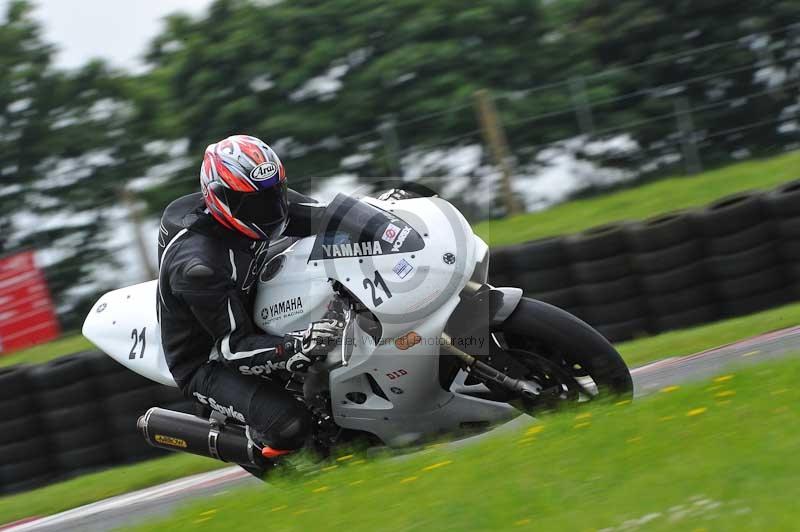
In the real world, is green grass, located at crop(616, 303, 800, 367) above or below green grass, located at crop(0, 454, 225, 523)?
below

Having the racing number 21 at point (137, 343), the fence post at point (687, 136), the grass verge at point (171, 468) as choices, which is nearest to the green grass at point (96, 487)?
the grass verge at point (171, 468)

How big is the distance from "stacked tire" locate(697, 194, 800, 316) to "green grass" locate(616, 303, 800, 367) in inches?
8.6

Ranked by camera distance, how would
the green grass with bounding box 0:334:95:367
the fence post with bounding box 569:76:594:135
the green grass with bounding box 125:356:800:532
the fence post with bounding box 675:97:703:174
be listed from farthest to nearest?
the fence post with bounding box 569:76:594:135, the fence post with bounding box 675:97:703:174, the green grass with bounding box 0:334:95:367, the green grass with bounding box 125:356:800:532

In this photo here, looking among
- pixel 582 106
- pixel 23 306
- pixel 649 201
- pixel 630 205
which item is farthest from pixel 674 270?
pixel 23 306

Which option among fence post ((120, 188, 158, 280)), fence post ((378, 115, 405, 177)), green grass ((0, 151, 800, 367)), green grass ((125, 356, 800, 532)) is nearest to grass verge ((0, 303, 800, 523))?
green grass ((125, 356, 800, 532))

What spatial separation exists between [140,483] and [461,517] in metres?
4.09

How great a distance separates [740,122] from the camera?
12.3 metres

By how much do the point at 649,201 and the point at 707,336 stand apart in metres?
3.74

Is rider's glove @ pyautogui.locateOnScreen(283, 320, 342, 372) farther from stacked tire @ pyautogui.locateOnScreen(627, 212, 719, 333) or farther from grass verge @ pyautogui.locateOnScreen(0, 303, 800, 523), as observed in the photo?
stacked tire @ pyautogui.locateOnScreen(627, 212, 719, 333)

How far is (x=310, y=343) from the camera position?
5.24m

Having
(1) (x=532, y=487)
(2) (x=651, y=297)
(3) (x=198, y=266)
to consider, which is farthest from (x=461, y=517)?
(2) (x=651, y=297)

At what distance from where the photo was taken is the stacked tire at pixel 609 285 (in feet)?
28.4

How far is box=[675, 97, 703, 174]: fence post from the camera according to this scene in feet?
40.7

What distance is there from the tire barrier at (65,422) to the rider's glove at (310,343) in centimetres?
339
